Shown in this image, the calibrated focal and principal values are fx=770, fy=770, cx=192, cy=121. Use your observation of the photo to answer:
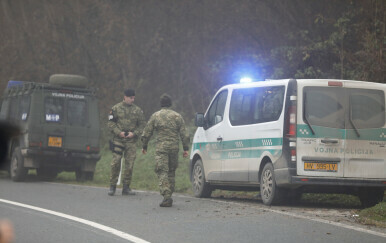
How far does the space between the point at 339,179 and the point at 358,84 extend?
1.46m

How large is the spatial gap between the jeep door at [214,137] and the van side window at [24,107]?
6.58 m

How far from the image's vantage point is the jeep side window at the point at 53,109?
1883 cm

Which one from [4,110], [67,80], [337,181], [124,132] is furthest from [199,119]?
[4,110]

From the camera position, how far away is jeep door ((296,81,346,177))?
11.2m

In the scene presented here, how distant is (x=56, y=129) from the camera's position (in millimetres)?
18781

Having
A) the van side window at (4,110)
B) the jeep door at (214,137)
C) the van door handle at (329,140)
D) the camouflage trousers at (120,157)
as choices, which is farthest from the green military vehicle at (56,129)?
the van door handle at (329,140)

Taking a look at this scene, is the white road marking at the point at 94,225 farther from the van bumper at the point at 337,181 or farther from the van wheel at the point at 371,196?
the van wheel at the point at 371,196

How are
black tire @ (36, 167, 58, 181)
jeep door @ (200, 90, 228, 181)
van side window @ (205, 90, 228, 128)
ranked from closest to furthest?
jeep door @ (200, 90, 228, 181) → van side window @ (205, 90, 228, 128) → black tire @ (36, 167, 58, 181)

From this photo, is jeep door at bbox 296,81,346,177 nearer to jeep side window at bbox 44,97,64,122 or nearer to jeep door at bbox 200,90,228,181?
jeep door at bbox 200,90,228,181

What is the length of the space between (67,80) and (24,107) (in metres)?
1.27

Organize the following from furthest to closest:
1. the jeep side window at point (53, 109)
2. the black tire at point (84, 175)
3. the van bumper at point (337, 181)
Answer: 1. the black tire at point (84, 175)
2. the jeep side window at point (53, 109)
3. the van bumper at point (337, 181)

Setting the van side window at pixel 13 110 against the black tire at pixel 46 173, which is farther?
the black tire at pixel 46 173

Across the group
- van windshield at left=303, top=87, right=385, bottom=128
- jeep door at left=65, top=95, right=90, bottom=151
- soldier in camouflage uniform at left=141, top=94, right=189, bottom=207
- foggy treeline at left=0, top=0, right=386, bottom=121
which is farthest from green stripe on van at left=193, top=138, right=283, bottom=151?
foggy treeline at left=0, top=0, right=386, bottom=121

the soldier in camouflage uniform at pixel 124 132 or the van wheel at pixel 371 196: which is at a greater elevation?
the soldier in camouflage uniform at pixel 124 132
